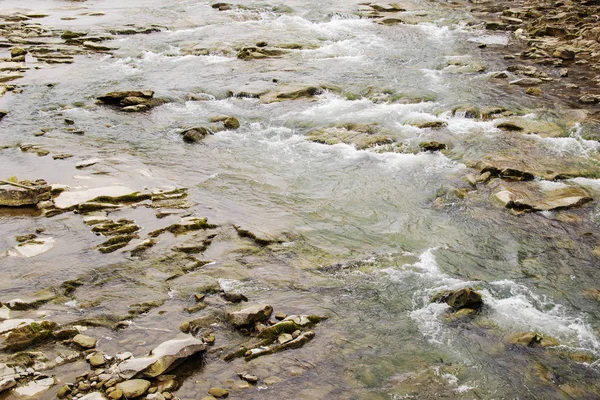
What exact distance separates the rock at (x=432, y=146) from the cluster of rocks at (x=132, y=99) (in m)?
7.99

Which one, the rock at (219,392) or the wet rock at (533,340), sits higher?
the wet rock at (533,340)

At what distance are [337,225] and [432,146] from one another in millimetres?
4243

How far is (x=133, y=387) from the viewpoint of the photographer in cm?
610

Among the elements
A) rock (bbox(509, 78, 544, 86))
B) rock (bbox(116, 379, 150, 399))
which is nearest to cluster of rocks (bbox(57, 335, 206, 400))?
rock (bbox(116, 379, 150, 399))

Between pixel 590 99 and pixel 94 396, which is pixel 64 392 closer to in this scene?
pixel 94 396

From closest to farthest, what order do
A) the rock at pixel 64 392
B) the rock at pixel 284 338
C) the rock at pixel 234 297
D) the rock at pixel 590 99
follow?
1. the rock at pixel 64 392
2. the rock at pixel 284 338
3. the rock at pixel 234 297
4. the rock at pixel 590 99

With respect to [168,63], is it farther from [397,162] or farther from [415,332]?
[415,332]

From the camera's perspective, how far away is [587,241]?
9891mm

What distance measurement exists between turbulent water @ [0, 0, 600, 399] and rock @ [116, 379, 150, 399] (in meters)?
0.40

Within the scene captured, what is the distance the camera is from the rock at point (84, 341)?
6.88 metres

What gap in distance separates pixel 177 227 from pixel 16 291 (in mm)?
2729

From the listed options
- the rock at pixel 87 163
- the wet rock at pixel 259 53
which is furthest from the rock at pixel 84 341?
the wet rock at pixel 259 53

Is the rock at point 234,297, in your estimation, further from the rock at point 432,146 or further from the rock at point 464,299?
the rock at point 432,146

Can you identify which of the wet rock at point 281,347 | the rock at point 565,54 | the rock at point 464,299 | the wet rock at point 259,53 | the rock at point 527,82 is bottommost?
the wet rock at point 281,347
